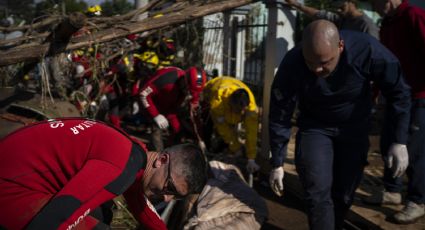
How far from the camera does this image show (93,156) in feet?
5.90

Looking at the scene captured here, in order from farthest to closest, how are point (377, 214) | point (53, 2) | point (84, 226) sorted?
point (53, 2) → point (377, 214) → point (84, 226)

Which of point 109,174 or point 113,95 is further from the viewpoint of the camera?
point 113,95

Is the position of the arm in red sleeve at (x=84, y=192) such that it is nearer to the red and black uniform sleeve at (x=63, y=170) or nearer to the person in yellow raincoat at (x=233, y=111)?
the red and black uniform sleeve at (x=63, y=170)

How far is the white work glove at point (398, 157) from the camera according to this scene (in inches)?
118

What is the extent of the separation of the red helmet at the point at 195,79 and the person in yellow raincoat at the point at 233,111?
17cm

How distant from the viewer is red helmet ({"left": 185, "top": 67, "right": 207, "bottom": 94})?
16.6 ft

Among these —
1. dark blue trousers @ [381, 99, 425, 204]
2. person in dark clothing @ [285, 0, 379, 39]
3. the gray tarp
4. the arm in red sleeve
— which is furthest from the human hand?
the arm in red sleeve

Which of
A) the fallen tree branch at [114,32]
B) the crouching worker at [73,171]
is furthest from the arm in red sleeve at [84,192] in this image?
the fallen tree branch at [114,32]

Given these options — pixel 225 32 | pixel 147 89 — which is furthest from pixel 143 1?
pixel 147 89

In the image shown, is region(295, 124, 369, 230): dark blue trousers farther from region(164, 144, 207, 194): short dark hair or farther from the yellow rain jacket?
the yellow rain jacket

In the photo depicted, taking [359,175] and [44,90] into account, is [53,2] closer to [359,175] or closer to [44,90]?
[44,90]

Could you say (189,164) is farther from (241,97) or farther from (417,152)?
(241,97)

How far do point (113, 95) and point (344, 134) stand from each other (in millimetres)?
5236

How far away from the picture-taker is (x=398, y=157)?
2984 millimetres
